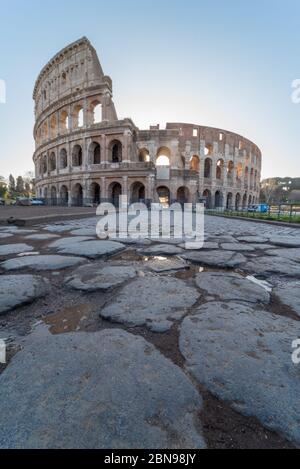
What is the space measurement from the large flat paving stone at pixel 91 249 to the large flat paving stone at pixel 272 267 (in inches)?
64.8

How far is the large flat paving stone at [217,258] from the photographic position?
239cm

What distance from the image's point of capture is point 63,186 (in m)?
25.4

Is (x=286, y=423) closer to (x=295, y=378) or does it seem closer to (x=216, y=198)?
(x=295, y=378)

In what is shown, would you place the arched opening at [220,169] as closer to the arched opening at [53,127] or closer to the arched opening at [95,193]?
the arched opening at [95,193]

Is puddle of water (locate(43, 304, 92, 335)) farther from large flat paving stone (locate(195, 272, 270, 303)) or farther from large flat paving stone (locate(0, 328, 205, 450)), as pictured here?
large flat paving stone (locate(195, 272, 270, 303))

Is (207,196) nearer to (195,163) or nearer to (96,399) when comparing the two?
(195,163)

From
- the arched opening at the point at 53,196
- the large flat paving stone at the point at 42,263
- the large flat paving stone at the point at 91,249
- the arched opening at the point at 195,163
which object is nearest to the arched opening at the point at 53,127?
the arched opening at the point at 53,196

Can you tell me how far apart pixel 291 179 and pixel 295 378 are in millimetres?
77223

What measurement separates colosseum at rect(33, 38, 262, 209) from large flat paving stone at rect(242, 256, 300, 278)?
18597 mm

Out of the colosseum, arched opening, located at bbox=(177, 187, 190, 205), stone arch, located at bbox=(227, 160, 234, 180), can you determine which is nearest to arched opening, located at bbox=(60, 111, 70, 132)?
the colosseum

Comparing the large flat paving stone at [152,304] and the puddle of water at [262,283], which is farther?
the puddle of water at [262,283]

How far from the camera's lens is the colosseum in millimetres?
21078

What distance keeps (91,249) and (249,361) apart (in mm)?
2353
